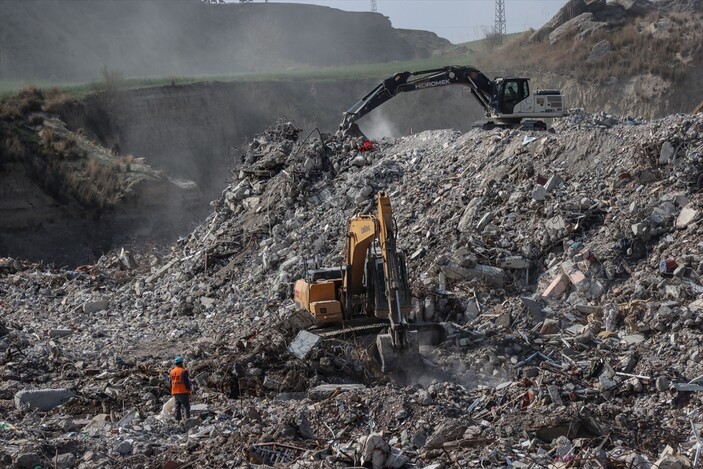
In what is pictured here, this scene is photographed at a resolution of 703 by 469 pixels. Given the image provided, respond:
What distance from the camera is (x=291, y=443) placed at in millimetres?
8445

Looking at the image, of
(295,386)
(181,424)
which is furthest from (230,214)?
(181,424)

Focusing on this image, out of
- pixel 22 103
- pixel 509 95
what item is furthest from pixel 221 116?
pixel 509 95

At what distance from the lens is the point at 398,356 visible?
38.1 ft

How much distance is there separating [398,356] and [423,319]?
75.0 inches

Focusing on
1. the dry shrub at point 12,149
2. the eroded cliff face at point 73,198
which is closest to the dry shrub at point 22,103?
the eroded cliff face at point 73,198

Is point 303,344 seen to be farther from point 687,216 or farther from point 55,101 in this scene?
point 55,101

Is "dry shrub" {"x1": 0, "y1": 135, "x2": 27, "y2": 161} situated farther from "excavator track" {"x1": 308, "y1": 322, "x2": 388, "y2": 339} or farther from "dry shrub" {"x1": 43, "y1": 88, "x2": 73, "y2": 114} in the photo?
"excavator track" {"x1": 308, "y1": 322, "x2": 388, "y2": 339}

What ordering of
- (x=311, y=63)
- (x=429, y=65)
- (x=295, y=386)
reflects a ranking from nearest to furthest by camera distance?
(x=295, y=386) → (x=429, y=65) → (x=311, y=63)

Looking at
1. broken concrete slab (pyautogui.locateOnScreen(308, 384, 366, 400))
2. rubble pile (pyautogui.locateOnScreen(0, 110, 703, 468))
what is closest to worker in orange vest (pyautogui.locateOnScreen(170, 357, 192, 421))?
rubble pile (pyautogui.locateOnScreen(0, 110, 703, 468))

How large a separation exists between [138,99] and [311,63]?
94.0 ft

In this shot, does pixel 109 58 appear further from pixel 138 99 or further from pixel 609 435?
pixel 609 435

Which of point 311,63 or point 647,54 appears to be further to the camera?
point 311,63

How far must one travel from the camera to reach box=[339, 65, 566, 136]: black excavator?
19.9 meters

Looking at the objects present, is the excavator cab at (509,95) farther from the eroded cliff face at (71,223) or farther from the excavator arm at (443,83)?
the eroded cliff face at (71,223)
